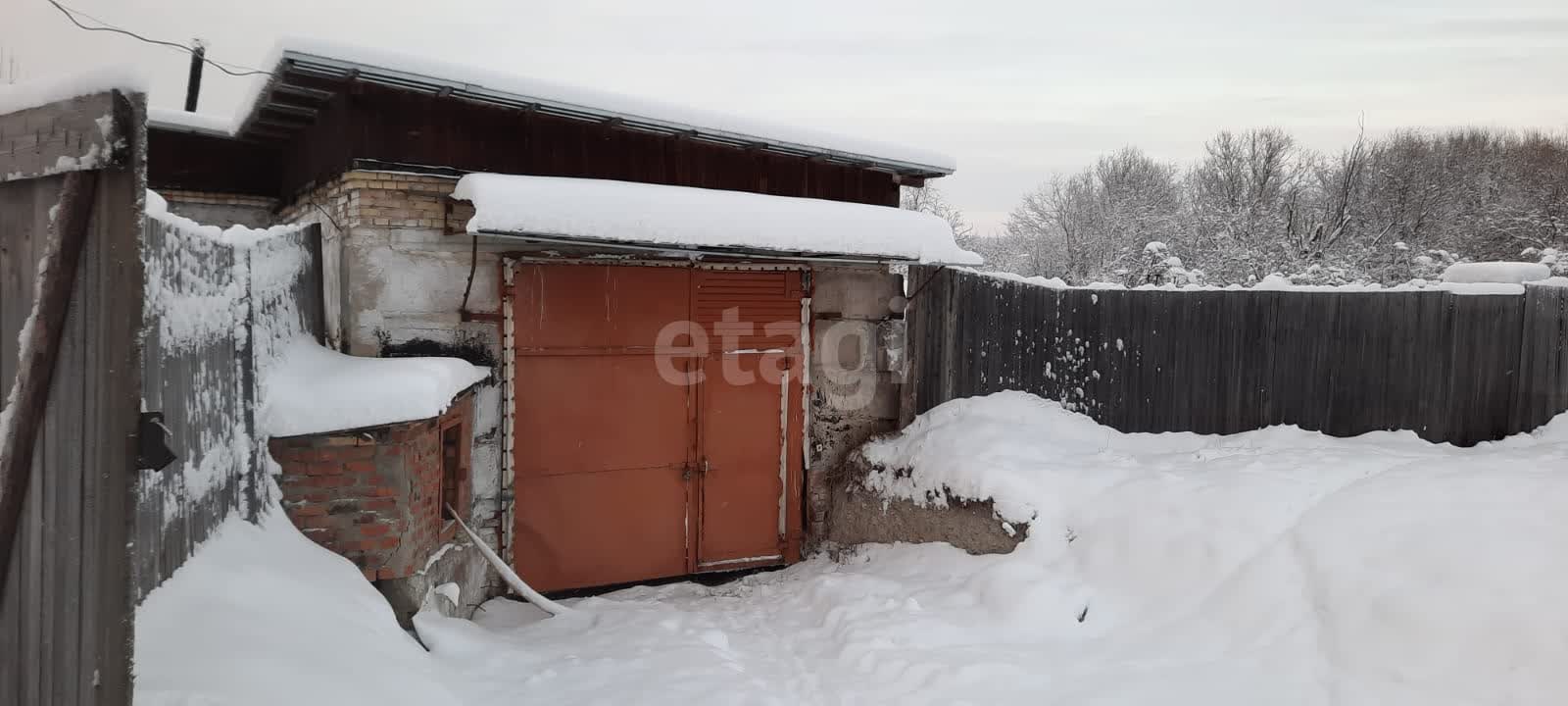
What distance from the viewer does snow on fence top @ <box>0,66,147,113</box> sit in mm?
2035

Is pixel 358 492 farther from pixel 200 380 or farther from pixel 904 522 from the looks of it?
pixel 904 522

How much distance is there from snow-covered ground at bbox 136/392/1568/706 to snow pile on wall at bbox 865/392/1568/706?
1cm

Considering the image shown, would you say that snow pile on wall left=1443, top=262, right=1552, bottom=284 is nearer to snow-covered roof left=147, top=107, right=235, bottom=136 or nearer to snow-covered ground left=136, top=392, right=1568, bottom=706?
snow-covered ground left=136, top=392, right=1568, bottom=706

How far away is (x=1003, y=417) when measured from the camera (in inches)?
286

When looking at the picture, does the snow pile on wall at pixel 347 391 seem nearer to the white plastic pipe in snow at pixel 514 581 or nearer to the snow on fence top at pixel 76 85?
the white plastic pipe in snow at pixel 514 581

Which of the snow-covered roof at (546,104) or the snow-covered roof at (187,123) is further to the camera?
the snow-covered roof at (187,123)

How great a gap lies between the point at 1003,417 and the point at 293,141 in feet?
22.8

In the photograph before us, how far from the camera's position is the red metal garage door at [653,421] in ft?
21.3

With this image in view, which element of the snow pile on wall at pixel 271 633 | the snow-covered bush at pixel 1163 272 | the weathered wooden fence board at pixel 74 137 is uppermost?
the snow-covered bush at pixel 1163 272

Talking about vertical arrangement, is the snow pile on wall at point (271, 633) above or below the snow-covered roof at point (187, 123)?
below

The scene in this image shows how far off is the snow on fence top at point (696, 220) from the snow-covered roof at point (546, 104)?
566 mm

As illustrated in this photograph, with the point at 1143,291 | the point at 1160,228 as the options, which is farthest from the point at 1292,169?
the point at 1143,291

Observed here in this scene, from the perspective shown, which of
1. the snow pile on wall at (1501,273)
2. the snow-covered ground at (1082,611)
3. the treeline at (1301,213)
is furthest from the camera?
the treeline at (1301,213)

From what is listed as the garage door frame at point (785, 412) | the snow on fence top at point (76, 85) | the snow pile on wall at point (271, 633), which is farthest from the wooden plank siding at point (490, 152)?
the snow on fence top at point (76, 85)
